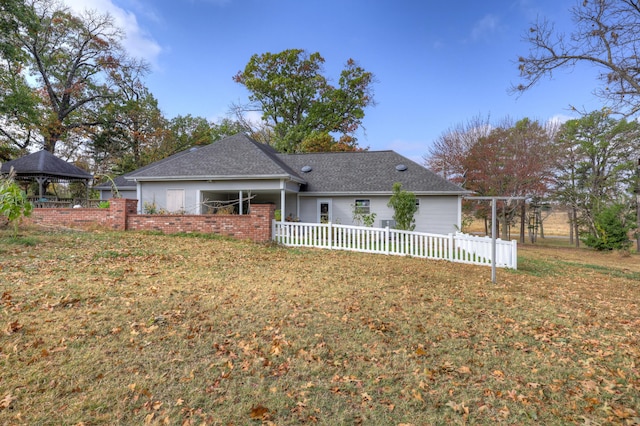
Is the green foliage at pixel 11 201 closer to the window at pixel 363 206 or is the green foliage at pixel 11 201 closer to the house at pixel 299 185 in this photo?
the house at pixel 299 185

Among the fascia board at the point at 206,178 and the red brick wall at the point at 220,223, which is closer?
the red brick wall at the point at 220,223

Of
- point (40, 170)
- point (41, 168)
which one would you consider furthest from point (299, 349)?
point (41, 168)

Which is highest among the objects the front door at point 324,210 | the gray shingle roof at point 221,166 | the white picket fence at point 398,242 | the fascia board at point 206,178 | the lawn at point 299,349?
the gray shingle roof at point 221,166

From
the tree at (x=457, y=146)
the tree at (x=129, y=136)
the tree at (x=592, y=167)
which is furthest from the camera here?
the tree at (x=129, y=136)

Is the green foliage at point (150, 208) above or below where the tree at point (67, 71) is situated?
below

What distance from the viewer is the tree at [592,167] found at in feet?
69.5

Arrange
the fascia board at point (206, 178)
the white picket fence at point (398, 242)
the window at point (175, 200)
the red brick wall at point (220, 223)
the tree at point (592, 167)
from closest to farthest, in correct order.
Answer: the white picket fence at point (398, 242)
the red brick wall at point (220, 223)
the fascia board at point (206, 178)
the window at point (175, 200)
the tree at point (592, 167)

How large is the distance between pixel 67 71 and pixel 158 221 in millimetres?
25752

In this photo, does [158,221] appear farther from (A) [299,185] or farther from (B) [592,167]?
(B) [592,167]

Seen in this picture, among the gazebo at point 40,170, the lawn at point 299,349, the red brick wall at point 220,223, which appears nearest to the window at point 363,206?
the red brick wall at point 220,223

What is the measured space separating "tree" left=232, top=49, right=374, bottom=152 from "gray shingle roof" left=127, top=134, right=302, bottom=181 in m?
14.0

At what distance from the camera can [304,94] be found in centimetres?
2970

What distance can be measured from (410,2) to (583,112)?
9.28 m

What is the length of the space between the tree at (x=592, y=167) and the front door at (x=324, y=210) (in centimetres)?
1805
